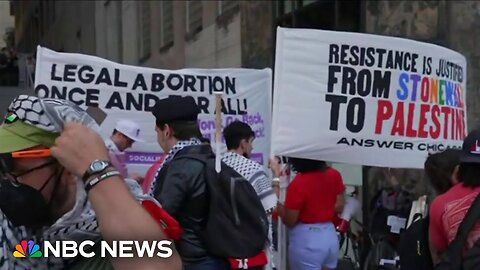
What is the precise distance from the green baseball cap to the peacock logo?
250 millimetres

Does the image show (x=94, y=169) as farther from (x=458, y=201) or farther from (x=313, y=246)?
(x=313, y=246)

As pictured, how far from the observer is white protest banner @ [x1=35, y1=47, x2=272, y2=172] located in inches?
257

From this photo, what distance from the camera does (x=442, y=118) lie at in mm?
6484

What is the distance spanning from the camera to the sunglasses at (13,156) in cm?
205

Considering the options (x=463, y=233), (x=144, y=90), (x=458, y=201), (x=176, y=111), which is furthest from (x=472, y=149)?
(x=144, y=90)

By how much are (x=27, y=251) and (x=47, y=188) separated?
7.2 inches

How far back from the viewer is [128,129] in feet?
21.6

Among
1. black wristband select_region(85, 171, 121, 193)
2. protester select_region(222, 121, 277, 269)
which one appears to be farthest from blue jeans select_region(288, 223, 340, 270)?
black wristband select_region(85, 171, 121, 193)

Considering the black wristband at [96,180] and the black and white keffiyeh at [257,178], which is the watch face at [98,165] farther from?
the black and white keffiyeh at [257,178]

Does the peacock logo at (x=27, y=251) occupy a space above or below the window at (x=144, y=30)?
below

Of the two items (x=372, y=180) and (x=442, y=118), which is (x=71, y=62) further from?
(x=372, y=180)

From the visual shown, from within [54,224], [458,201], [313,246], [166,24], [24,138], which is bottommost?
[313,246]

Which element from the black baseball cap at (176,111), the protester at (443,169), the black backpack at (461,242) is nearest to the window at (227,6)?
the protester at (443,169)

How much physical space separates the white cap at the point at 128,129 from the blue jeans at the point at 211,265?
2.63 meters
